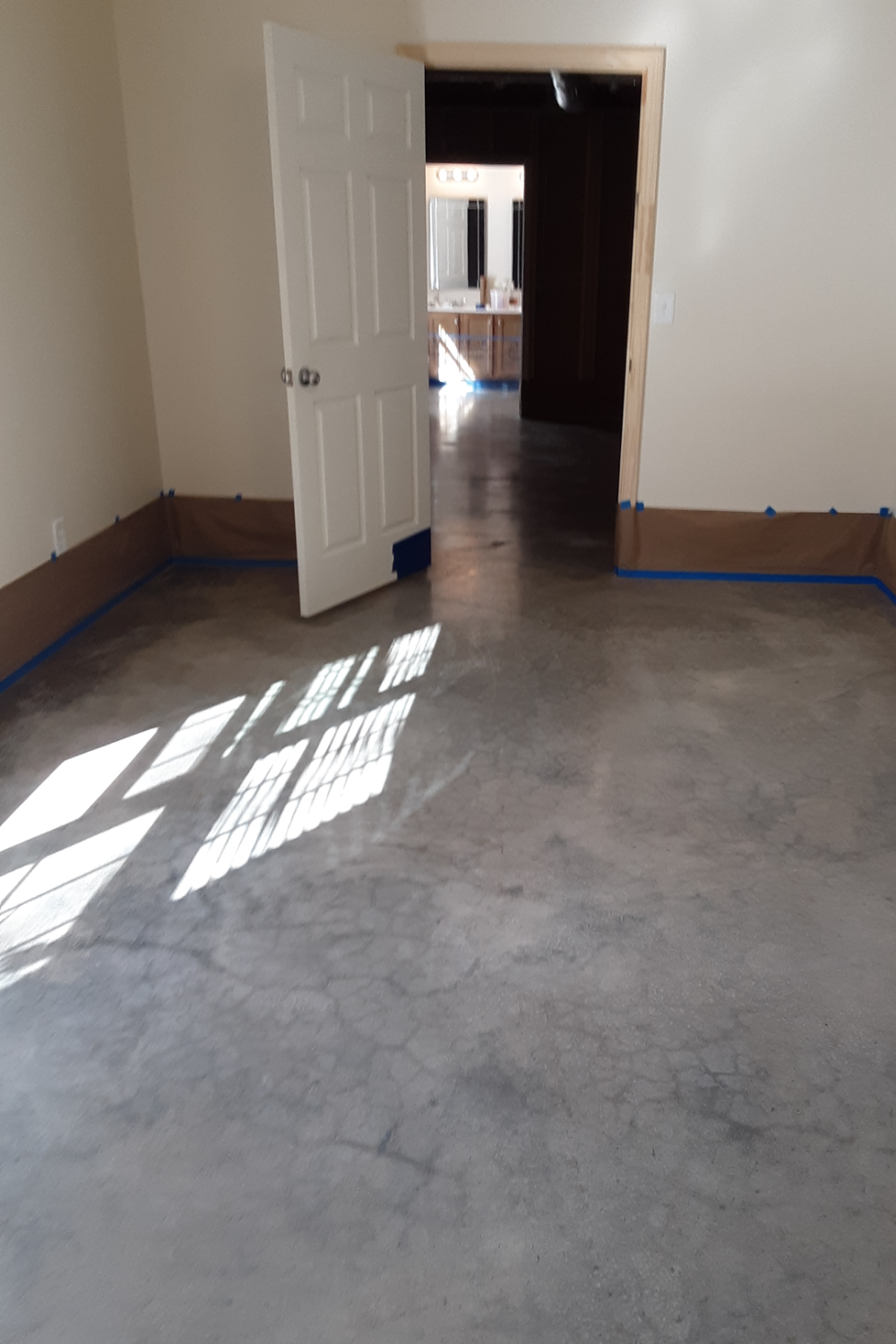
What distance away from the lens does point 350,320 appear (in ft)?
14.1

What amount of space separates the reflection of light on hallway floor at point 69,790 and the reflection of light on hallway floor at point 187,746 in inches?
3.7

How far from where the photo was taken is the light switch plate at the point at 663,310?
462 cm

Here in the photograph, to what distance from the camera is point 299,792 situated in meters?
3.04

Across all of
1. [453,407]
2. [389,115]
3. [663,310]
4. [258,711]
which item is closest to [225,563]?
[258,711]

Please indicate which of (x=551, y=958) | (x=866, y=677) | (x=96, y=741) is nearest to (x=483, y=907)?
(x=551, y=958)

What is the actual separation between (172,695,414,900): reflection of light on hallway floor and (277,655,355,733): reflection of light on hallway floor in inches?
5.3

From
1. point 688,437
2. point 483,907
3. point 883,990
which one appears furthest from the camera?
point 688,437

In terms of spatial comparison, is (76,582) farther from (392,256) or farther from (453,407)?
(453,407)

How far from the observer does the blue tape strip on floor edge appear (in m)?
4.92

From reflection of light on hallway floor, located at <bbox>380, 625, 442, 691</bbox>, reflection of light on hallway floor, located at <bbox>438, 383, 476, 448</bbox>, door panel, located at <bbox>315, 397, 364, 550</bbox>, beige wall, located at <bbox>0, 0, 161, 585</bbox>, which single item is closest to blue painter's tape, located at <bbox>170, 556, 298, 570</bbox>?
beige wall, located at <bbox>0, 0, 161, 585</bbox>

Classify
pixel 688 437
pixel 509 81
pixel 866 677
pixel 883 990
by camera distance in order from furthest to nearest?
pixel 509 81
pixel 688 437
pixel 866 677
pixel 883 990

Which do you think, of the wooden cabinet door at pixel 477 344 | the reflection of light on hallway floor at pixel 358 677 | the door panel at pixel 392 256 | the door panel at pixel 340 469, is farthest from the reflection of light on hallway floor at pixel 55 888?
the wooden cabinet door at pixel 477 344

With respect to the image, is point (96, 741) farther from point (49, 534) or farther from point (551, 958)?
point (551, 958)

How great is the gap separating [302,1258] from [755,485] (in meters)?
4.09
